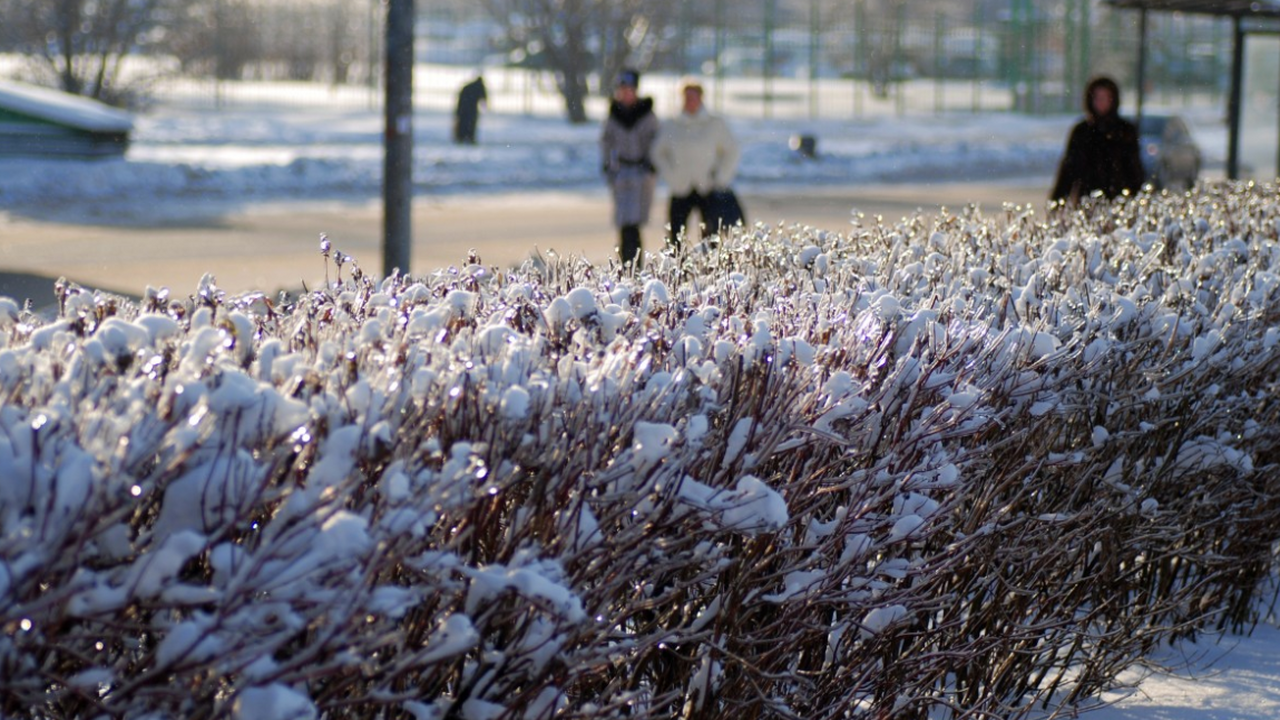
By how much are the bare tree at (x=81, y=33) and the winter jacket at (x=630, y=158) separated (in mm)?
20044

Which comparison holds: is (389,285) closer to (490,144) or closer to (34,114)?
(34,114)

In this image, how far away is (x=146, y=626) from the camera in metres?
1.81

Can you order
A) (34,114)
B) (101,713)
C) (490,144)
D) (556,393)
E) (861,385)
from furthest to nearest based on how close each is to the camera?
(490,144) < (34,114) < (861,385) < (556,393) < (101,713)

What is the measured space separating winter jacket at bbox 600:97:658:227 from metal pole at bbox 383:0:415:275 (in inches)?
83.5

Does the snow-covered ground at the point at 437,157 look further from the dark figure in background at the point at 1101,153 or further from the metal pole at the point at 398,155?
the dark figure in background at the point at 1101,153

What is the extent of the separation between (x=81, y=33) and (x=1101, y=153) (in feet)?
80.7

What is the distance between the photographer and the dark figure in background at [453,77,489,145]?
3048cm

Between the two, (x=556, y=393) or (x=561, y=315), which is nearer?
(x=556, y=393)

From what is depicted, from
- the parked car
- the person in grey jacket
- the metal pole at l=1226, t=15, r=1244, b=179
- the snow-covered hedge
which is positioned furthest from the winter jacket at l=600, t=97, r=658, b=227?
the parked car

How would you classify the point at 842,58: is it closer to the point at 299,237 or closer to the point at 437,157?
the point at 437,157

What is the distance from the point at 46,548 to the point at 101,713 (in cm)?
23

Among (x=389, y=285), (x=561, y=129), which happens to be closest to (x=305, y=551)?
(x=389, y=285)

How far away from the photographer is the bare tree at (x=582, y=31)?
4047 centimetres

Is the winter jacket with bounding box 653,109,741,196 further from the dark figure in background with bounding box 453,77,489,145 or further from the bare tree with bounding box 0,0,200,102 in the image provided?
the bare tree with bounding box 0,0,200,102
